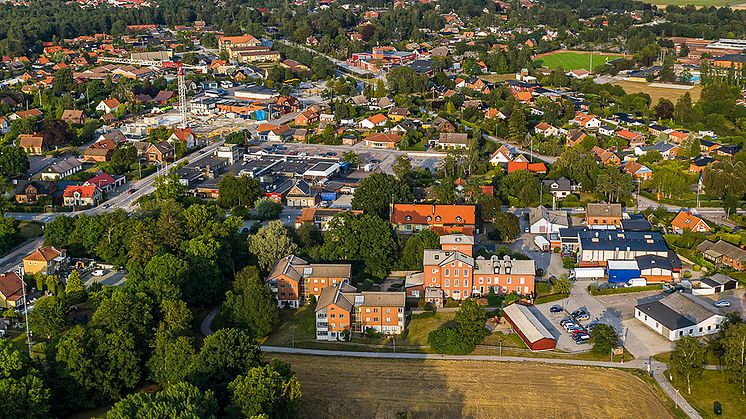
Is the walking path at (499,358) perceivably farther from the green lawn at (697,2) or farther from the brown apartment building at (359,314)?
the green lawn at (697,2)

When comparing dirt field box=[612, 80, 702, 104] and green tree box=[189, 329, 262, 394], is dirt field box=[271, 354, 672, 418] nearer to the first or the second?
green tree box=[189, 329, 262, 394]

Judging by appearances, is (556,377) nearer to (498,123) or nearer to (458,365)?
(458,365)

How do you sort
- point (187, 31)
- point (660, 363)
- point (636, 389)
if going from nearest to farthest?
point (636, 389), point (660, 363), point (187, 31)

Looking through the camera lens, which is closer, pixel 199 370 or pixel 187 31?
pixel 199 370

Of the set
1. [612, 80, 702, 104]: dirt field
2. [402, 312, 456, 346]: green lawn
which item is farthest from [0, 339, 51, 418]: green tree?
[612, 80, 702, 104]: dirt field

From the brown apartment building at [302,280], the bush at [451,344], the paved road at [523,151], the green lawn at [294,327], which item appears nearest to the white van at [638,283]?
the bush at [451,344]

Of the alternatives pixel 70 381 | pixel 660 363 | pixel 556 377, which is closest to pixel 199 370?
pixel 70 381
